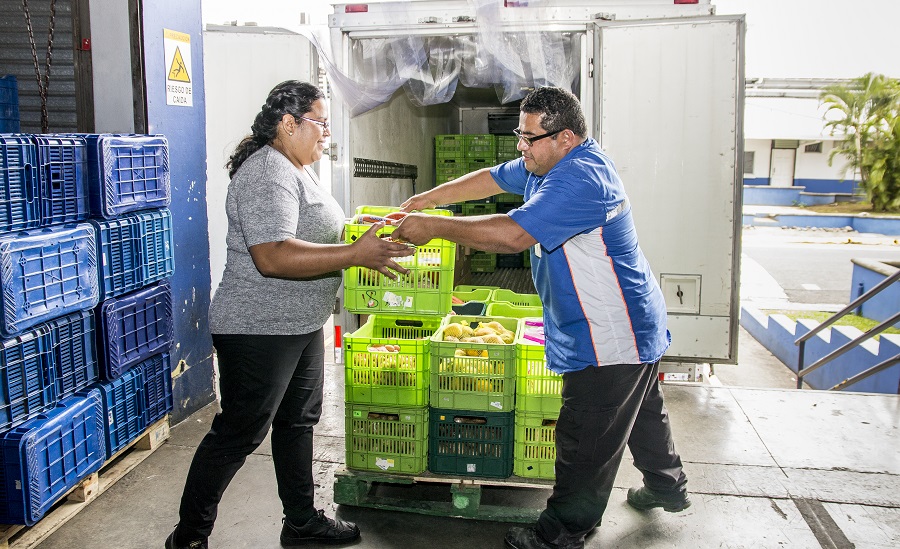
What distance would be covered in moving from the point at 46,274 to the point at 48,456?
0.82 m

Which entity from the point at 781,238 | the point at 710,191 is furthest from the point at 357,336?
the point at 781,238

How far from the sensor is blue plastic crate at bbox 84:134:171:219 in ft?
11.6

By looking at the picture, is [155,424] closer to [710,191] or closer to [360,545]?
[360,545]

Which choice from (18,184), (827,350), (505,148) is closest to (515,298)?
(18,184)

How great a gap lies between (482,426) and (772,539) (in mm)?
1513

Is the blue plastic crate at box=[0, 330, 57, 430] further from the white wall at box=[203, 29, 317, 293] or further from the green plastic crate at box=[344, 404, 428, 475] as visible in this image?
the white wall at box=[203, 29, 317, 293]

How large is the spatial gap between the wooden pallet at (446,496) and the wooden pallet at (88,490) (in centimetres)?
128

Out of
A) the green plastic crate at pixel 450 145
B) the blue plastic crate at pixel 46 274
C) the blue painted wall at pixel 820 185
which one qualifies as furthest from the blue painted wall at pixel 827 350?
the blue painted wall at pixel 820 185

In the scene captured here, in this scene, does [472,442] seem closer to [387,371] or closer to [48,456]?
[387,371]

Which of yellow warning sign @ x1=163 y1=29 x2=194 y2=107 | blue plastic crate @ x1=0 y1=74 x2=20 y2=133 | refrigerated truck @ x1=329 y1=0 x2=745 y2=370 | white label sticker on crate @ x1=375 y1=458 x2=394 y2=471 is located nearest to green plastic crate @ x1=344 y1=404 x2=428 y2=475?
white label sticker on crate @ x1=375 y1=458 x2=394 y2=471

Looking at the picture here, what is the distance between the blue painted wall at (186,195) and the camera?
437 cm

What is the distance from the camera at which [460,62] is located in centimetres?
546

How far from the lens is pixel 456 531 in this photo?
345 cm

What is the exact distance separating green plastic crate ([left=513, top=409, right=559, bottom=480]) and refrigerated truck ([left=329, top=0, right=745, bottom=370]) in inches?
74.9
